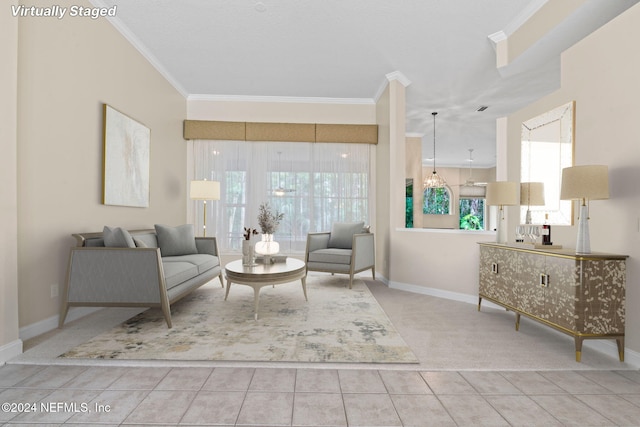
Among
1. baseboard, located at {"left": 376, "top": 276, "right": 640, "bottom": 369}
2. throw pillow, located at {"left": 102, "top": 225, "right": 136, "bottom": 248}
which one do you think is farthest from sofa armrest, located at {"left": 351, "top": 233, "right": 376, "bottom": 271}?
throw pillow, located at {"left": 102, "top": 225, "right": 136, "bottom": 248}

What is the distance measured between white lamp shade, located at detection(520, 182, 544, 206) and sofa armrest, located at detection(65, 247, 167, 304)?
3.69m

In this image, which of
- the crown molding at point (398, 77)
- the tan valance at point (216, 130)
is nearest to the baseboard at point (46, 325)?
the tan valance at point (216, 130)

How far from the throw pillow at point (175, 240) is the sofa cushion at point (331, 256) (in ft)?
5.53

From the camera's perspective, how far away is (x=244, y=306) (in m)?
3.49

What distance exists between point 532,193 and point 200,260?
3.79 metres

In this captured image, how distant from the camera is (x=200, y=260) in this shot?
375cm

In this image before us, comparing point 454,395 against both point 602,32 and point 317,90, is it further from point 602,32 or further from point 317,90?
point 317,90

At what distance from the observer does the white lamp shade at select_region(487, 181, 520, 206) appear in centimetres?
313

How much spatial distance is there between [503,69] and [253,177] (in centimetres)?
409

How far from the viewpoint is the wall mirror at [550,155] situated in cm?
281

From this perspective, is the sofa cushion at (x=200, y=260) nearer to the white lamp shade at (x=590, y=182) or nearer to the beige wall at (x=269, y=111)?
the beige wall at (x=269, y=111)

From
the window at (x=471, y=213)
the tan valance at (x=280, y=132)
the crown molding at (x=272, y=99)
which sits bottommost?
the window at (x=471, y=213)

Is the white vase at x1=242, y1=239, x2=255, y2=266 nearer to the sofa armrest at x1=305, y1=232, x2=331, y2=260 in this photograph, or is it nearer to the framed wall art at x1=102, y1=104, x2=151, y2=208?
the sofa armrest at x1=305, y1=232, x2=331, y2=260

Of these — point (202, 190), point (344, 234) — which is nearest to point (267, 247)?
point (344, 234)
